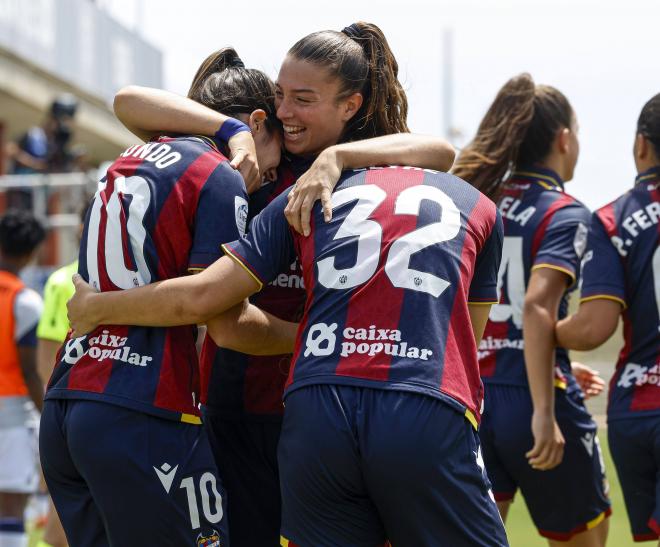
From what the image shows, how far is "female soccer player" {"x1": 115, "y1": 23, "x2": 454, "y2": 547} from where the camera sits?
12.1 ft

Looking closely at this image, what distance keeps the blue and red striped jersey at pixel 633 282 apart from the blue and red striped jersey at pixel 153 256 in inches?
66.3

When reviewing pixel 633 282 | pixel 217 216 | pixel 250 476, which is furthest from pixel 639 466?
pixel 217 216

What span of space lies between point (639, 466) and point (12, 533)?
3694 millimetres

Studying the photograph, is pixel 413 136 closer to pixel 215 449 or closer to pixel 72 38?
pixel 215 449

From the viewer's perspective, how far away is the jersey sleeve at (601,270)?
4535 mm

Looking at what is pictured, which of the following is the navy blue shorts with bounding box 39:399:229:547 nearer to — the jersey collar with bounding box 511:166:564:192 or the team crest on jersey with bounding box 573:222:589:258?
the team crest on jersey with bounding box 573:222:589:258

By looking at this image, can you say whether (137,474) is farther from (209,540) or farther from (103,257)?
(103,257)

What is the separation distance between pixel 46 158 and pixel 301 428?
12.5 metres

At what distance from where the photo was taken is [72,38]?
19.1 meters

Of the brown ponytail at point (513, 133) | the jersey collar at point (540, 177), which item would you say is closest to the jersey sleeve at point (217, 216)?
the brown ponytail at point (513, 133)

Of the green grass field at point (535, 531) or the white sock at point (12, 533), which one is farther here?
the green grass field at point (535, 531)

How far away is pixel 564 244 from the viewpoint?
15.7ft

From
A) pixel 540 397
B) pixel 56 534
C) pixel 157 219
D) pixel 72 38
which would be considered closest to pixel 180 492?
pixel 157 219

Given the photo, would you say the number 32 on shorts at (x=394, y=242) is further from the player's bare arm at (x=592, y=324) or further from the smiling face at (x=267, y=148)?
the player's bare arm at (x=592, y=324)
